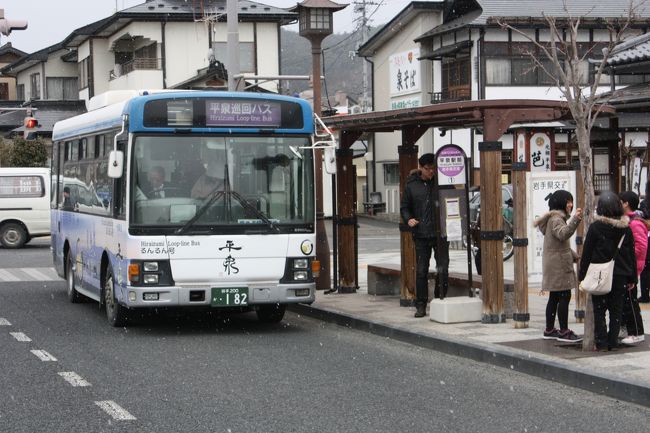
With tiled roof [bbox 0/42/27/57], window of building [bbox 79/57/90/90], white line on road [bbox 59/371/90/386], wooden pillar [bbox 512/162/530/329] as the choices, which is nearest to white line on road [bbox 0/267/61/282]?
white line on road [bbox 59/371/90/386]

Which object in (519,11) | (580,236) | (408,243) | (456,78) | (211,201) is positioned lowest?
(408,243)

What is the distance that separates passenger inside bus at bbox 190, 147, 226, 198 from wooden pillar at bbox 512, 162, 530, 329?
3524 mm

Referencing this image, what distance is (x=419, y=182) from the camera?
1357cm

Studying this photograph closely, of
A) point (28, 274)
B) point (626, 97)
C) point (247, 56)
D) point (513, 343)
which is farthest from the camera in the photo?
point (247, 56)

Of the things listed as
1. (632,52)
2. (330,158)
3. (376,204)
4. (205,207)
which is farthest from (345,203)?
(376,204)

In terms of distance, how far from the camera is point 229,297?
12.7m

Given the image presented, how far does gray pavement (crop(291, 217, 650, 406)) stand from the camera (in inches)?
357

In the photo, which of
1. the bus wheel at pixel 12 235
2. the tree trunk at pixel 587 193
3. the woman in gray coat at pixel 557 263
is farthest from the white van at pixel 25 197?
the tree trunk at pixel 587 193

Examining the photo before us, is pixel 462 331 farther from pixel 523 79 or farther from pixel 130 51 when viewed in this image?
pixel 130 51

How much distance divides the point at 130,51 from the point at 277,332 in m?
42.3

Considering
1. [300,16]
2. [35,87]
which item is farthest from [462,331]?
[35,87]

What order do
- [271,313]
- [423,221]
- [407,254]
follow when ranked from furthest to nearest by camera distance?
[407,254] → [271,313] → [423,221]

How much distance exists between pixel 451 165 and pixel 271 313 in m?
3.28

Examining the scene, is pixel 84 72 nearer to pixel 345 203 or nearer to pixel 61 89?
pixel 61 89
